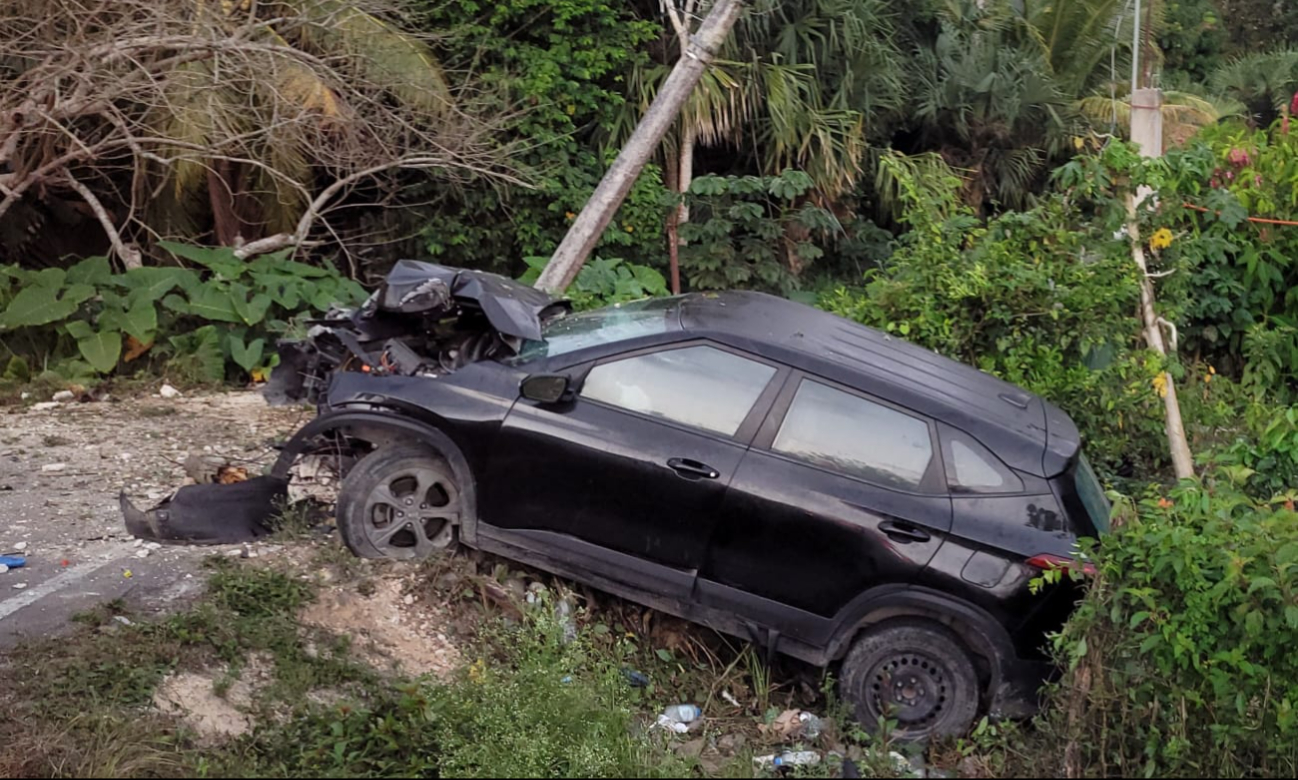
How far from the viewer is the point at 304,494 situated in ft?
22.4

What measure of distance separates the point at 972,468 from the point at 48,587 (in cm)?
439

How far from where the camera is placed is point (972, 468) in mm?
5188

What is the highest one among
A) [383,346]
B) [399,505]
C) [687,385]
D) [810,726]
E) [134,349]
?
[687,385]

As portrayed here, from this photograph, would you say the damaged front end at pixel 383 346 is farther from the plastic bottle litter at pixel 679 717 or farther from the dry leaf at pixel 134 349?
the dry leaf at pixel 134 349

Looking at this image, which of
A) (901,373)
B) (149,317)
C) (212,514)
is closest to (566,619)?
(901,373)

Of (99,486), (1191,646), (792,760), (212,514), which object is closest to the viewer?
(1191,646)

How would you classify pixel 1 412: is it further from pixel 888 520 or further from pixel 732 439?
pixel 888 520

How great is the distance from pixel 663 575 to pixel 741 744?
810 mm

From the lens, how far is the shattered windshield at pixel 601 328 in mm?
5648

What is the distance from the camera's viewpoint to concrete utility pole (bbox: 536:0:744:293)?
10.5 m

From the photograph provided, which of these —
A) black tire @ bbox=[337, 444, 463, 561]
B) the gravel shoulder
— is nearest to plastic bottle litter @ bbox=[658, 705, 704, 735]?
black tire @ bbox=[337, 444, 463, 561]

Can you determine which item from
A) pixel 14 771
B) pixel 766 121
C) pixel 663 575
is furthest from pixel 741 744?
pixel 766 121

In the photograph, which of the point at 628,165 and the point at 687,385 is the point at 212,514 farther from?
the point at 628,165

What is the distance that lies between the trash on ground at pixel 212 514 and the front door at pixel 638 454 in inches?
60.9
